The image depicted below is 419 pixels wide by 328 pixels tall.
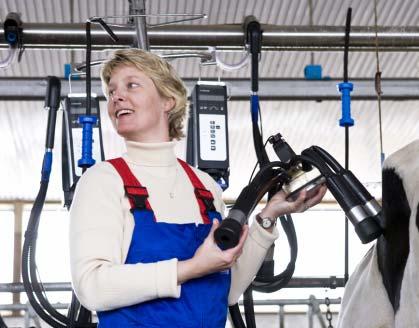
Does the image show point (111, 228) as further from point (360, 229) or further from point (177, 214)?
point (360, 229)

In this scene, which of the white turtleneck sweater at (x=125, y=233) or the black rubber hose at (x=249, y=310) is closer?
the white turtleneck sweater at (x=125, y=233)

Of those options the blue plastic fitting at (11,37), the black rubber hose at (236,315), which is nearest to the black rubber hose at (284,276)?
the black rubber hose at (236,315)

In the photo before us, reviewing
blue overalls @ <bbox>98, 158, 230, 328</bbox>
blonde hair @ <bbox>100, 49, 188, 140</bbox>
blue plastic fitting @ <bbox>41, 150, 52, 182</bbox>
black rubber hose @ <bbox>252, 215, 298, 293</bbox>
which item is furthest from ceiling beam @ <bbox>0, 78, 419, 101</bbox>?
blue overalls @ <bbox>98, 158, 230, 328</bbox>

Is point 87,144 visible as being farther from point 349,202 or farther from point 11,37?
point 349,202

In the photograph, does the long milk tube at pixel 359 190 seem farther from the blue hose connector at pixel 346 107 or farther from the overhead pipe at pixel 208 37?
the overhead pipe at pixel 208 37

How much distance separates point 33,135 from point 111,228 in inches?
277

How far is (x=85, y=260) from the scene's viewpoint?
1.45 metres

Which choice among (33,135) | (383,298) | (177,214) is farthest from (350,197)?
(33,135)

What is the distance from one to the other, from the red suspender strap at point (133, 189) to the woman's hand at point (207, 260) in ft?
0.51

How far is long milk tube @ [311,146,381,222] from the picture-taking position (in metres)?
1.35

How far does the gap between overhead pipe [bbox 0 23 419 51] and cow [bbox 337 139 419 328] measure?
4.50 ft

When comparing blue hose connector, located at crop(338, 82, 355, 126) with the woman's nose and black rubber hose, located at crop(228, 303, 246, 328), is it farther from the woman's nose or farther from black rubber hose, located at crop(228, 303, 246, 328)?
the woman's nose

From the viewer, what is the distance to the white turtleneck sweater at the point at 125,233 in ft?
4.68

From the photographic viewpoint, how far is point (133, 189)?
1551 mm
